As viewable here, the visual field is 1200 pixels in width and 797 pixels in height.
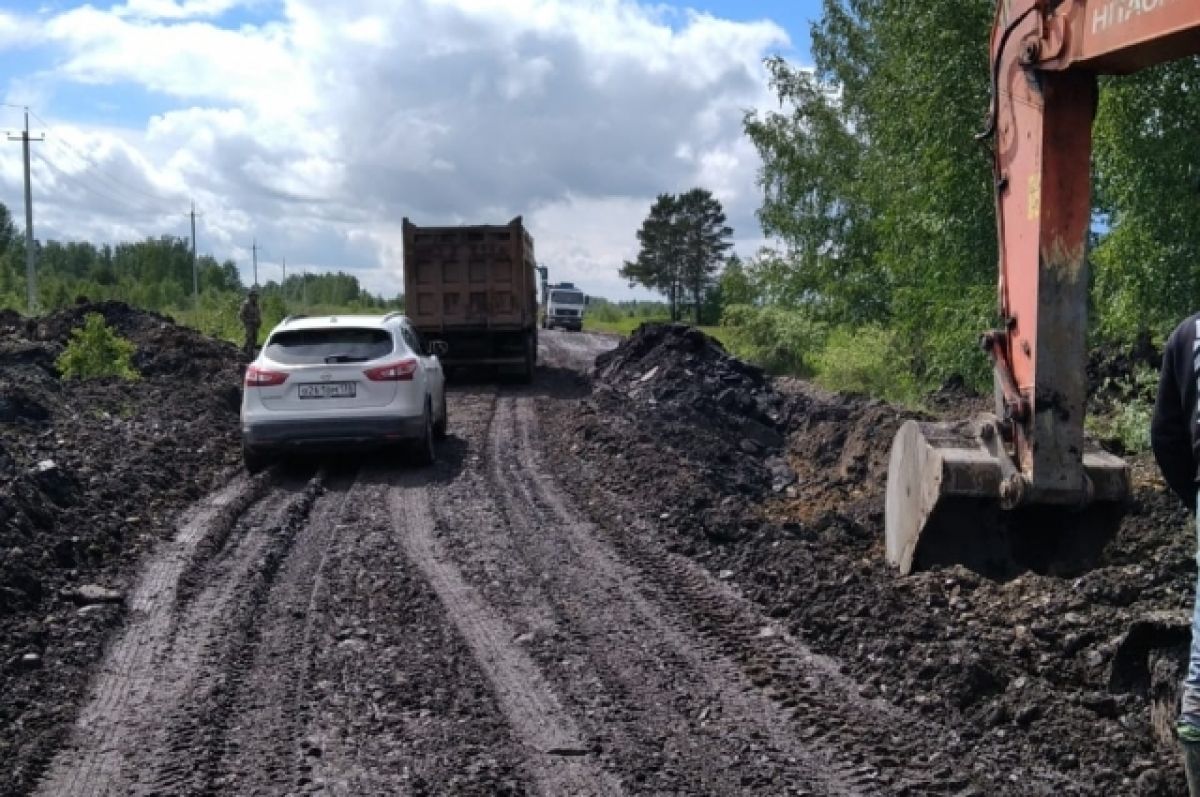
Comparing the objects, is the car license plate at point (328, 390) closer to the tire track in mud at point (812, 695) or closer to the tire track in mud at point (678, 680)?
the tire track in mud at point (678, 680)

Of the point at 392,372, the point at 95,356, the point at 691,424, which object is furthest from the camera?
the point at 95,356

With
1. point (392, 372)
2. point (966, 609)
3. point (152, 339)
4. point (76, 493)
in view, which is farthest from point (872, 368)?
point (966, 609)

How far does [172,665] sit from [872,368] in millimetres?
17240

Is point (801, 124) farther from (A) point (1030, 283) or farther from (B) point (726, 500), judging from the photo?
(A) point (1030, 283)

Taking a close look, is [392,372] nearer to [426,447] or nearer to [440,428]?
[426,447]

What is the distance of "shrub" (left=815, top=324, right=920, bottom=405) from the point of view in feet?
67.1

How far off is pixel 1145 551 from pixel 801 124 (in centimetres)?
2503

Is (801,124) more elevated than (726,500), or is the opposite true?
(801,124)

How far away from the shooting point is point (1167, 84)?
43.5 ft

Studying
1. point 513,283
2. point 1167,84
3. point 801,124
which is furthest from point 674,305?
point 1167,84

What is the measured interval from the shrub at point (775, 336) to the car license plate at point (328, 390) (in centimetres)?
1645

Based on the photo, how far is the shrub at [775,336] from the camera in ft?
92.7

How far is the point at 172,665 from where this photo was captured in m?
6.14

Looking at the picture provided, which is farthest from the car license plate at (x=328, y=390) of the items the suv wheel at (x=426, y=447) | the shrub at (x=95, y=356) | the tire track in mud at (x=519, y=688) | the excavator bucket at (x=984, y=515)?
the shrub at (x=95, y=356)
